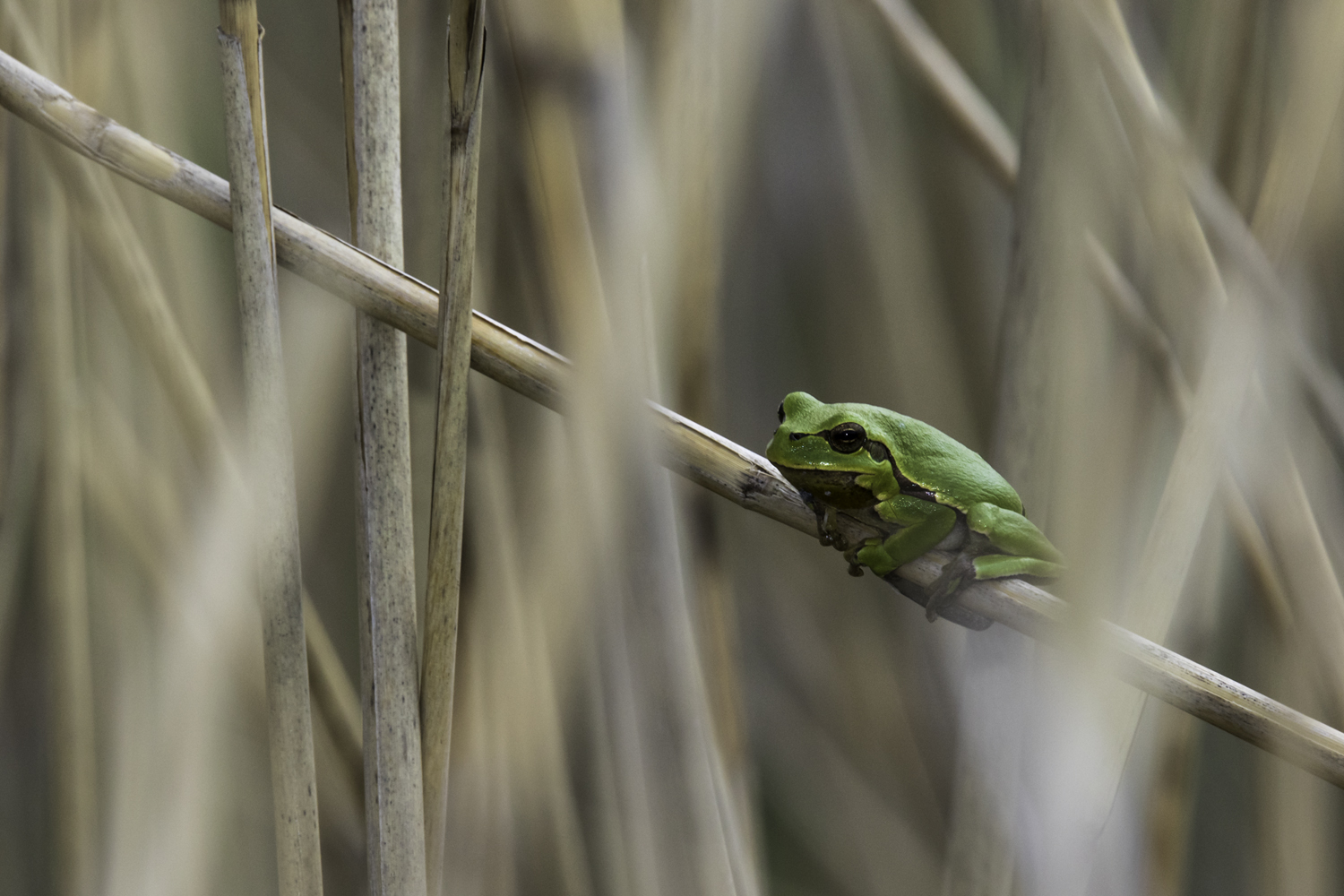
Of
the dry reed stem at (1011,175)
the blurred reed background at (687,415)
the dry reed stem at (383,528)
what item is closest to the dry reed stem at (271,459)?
the dry reed stem at (383,528)

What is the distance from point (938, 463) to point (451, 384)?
0.46m

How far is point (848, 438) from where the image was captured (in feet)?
2.56

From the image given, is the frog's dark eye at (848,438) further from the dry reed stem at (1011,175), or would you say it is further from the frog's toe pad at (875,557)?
the dry reed stem at (1011,175)

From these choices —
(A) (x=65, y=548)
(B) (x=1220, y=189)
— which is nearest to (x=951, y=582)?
(B) (x=1220, y=189)

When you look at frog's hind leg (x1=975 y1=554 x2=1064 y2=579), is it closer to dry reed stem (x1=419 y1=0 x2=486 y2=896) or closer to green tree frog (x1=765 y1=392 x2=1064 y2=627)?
green tree frog (x1=765 y1=392 x2=1064 y2=627)

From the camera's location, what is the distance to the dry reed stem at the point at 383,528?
55cm

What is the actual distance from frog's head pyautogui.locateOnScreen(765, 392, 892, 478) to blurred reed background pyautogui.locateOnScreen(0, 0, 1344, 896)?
0.10m

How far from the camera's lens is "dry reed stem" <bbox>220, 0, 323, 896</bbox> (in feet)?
1.61

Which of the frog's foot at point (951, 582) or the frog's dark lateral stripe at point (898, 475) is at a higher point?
the frog's dark lateral stripe at point (898, 475)

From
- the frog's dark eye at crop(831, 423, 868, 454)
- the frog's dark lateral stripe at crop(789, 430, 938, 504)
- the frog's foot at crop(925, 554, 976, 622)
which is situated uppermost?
the frog's dark eye at crop(831, 423, 868, 454)

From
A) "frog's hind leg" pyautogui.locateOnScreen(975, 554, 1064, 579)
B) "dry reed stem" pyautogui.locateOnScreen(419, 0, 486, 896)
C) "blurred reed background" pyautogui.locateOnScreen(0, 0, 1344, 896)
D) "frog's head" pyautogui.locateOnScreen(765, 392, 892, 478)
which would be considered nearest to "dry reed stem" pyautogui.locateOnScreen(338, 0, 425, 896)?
"dry reed stem" pyautogui.locateOnScreen(419, 0, 486, 896)

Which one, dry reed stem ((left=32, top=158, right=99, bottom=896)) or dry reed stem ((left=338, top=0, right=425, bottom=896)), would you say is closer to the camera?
dry reed stem ((left=338, top=0, right=425, bottom=896))

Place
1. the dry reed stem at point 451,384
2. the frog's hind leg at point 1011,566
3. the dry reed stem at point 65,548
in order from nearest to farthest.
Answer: the dry reed stem at point 451,384 < the frog's hind leg at point 1011,566 < the dry reed stem at point 65,548

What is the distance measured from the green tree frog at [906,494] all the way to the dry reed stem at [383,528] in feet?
1.05
